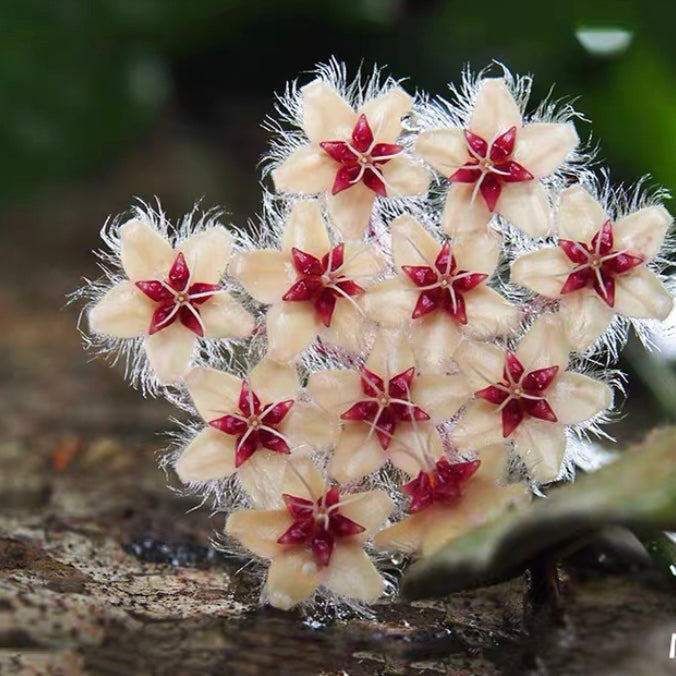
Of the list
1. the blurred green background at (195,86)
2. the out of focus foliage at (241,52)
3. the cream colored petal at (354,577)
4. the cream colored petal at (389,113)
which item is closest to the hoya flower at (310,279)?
the cream colored petal at (389,113)

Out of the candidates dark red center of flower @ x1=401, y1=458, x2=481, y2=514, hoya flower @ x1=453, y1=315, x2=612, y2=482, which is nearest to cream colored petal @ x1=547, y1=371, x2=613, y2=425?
hoya flower @ x1=453, y1=315, x2=612, y2=482

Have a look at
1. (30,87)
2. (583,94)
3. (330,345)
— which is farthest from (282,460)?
(30,87)

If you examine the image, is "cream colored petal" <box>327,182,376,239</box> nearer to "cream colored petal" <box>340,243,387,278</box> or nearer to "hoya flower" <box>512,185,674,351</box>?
"cream colored petal" <box>340,243,387,278</box>

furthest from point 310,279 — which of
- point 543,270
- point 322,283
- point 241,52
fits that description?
point 241,52

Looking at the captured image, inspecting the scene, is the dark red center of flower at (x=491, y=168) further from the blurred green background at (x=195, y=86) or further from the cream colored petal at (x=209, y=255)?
the blurred green background at (x=195, y=86)

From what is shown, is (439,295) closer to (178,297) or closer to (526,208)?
(526,208)

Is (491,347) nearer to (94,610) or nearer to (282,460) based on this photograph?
(282,460)
